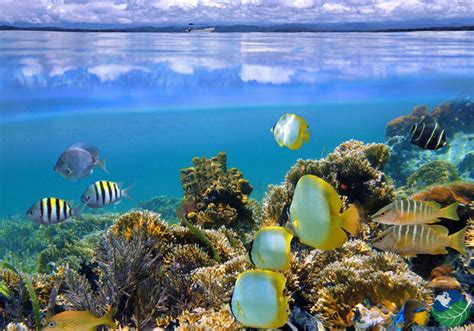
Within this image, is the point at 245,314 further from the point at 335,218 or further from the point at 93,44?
the point at 93,44

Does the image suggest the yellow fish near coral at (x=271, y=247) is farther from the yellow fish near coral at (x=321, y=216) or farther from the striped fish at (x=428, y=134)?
the striped fish at (x=428, y=134)

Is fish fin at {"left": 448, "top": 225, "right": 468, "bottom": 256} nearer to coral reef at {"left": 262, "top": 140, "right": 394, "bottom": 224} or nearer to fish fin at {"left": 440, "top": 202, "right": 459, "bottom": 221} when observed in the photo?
fish fin at {"left": 440, "top": 202, "right": 459, "bottom": 221}

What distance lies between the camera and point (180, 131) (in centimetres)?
11875

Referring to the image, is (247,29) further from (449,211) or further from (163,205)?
(449,211)

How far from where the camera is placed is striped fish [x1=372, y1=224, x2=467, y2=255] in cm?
332

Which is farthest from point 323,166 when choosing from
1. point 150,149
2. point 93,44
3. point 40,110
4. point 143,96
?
point 150,149

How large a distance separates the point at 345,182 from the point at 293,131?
2911 mm

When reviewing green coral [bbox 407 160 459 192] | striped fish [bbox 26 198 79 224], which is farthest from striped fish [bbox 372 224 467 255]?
green coral [bbox 407 160 459 192]

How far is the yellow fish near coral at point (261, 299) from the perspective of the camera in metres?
2.48

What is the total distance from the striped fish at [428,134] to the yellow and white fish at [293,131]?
1.27 meters

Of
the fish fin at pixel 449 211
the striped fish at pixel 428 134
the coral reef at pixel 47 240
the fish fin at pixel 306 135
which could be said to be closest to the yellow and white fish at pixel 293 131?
the fish fin at pixel 306 135

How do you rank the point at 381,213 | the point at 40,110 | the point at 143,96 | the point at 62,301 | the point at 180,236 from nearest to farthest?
1. the point at 381,213
2. the point at 62,301
3. the point at 180,236
4. the point at 143,96
5. the point at 40,110

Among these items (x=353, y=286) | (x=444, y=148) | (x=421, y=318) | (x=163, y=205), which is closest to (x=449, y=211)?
(x=421, y=318)

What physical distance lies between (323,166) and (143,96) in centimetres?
3167
